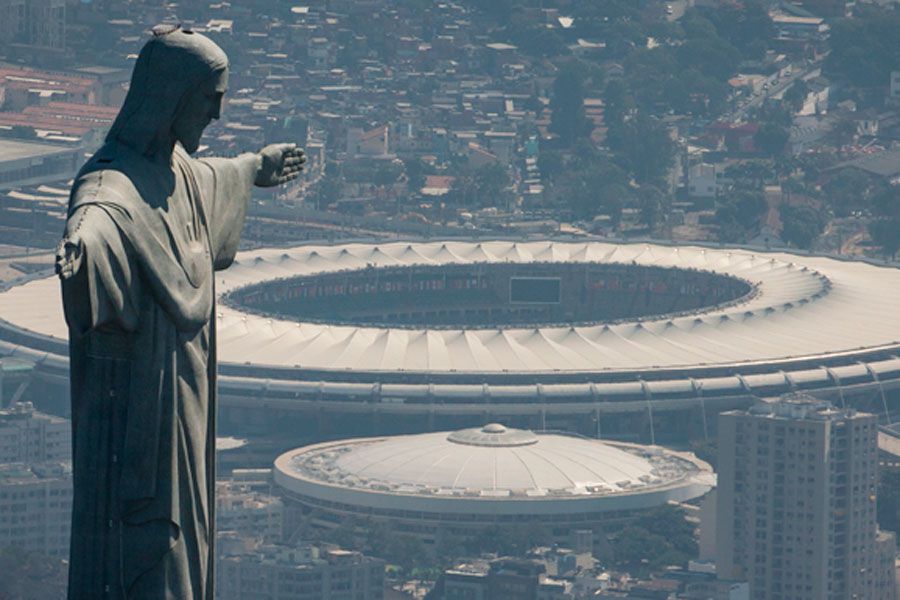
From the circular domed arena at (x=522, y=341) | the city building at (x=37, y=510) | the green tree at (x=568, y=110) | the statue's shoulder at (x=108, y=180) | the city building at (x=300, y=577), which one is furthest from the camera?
the green tree at (x=568, y=110)

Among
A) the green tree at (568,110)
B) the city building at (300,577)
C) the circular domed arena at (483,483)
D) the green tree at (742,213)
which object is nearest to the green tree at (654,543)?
the circular domed arena at (483,483)

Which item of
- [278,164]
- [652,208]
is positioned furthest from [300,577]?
[278,164]

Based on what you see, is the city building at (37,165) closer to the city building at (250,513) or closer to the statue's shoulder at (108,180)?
the city building at (250,513)

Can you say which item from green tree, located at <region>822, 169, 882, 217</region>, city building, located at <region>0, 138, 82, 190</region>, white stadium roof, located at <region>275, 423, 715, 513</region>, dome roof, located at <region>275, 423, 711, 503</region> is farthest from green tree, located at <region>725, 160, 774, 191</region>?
white stadium roof, located at <region>275, 423, 715, 513</region>

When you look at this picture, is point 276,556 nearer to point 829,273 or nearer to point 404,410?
point 404,410

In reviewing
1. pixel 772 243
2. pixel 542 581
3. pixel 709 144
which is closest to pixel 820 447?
pixel 542 581

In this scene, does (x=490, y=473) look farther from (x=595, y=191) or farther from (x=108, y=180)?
(x=108, y=180)

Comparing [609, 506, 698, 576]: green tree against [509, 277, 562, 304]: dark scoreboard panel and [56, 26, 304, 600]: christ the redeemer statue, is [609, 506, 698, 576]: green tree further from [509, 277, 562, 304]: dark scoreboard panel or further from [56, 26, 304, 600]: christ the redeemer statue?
[56, 26, 304, 600]: christ the redeemer statue
